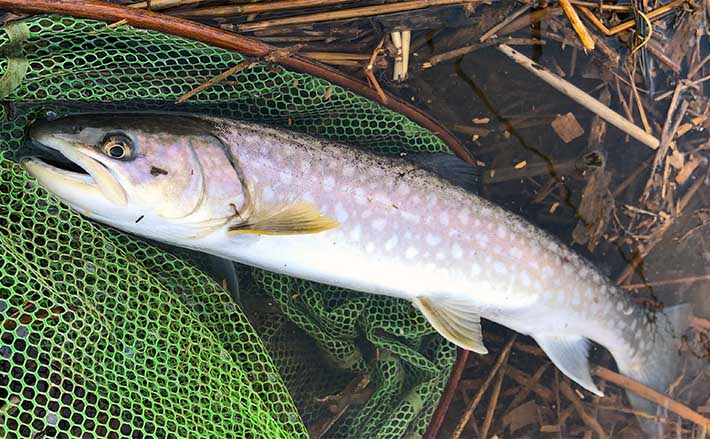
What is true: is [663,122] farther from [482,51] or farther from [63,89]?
[63,89]

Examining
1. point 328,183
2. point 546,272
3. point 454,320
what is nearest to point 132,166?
point 328,183

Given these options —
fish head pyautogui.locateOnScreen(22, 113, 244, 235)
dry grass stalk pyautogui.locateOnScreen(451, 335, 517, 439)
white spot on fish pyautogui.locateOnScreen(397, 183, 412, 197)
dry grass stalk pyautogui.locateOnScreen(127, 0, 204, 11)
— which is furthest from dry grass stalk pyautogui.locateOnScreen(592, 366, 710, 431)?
dry grass stalk pyautogui.locateOnScreen(127, 0, 204, 11)

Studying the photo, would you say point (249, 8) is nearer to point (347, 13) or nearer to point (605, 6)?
point (347, 13)

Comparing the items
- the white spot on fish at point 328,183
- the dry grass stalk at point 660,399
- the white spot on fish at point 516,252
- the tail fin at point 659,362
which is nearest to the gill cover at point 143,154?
the white spot on fish at point 328,183

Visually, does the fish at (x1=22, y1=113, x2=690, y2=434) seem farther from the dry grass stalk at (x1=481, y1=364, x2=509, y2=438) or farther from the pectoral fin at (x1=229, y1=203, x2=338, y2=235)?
the dry grass stalk at (x1=481, y1=364, x2=509, y2=438)

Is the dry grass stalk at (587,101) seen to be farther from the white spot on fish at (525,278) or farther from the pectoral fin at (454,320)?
the pectoral fin at (454,320)

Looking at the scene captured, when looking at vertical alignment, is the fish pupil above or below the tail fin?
above
